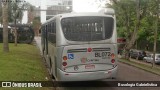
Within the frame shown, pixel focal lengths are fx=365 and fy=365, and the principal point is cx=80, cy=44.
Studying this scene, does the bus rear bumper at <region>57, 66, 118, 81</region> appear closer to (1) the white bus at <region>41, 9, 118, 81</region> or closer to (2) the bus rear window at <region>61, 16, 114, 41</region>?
(1) the white bus at <region>41, 9, 118, 81</region>

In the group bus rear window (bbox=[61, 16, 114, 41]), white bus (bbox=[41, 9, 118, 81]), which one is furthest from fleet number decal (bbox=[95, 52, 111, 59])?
bus rear window (bbox=[61, 16, 114, 41])

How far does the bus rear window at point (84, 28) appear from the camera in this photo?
46.2 ft

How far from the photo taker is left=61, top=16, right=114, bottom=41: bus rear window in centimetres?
1409

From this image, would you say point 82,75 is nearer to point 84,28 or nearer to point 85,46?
point 85,46

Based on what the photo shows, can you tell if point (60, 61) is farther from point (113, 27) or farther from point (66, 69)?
point (113, 27)

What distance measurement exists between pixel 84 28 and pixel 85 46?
79cm

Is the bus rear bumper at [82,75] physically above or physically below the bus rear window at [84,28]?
below

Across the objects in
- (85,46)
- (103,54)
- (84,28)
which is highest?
(84,28)

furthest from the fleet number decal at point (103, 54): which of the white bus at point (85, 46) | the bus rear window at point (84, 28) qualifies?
the bus rear window at point (84, 28)

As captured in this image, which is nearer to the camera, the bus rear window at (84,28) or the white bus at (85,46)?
the white bus at (85,46)

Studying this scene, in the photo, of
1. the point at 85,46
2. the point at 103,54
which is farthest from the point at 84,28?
the point at 103,54

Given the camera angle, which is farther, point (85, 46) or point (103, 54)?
point (103, 54)

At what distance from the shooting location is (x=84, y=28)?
1424cm

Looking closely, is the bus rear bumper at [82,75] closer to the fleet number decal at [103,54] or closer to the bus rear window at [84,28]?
the fleet number decal at [103,54]
